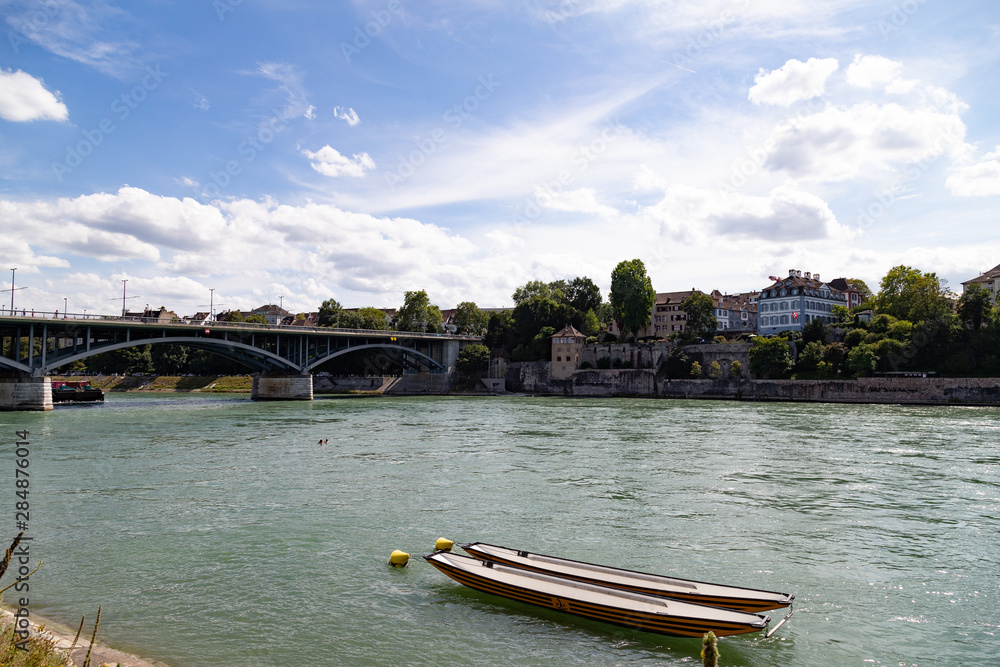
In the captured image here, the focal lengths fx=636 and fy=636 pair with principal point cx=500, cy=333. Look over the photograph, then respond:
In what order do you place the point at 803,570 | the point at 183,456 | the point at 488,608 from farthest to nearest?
the point at 183,456
the point at 803,570
the point at 488,608

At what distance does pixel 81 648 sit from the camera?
848cm

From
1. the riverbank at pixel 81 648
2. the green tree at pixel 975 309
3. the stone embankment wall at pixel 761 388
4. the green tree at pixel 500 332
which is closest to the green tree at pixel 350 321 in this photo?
the green tree at pixel 500 332

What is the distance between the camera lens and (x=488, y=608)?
35.4ft

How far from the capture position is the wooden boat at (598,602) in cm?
909

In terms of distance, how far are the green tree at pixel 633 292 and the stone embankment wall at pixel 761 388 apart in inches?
415

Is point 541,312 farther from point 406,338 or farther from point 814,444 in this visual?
point 814,444

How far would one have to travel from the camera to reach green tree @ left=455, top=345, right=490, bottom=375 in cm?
8944

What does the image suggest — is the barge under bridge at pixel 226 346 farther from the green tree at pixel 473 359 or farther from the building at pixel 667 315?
the building at pixel 667 315

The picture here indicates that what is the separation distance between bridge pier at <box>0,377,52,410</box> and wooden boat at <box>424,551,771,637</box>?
2069 inches

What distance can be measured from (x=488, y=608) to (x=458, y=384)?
3150 inches

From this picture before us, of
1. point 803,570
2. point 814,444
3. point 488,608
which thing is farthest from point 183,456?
point 814,444

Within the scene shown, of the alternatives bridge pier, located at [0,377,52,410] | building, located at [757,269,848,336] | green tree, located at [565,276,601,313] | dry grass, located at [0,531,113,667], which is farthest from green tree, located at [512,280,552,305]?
dry grass, located at [0,531,113,667]

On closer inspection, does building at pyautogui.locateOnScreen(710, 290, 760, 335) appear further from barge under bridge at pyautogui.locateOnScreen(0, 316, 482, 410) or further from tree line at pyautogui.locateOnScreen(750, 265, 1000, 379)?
barge under bridge at pyautogui.locateOnScreen(0, 316, 482, 410)

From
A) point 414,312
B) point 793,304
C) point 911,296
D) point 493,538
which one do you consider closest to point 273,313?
point 414,312
